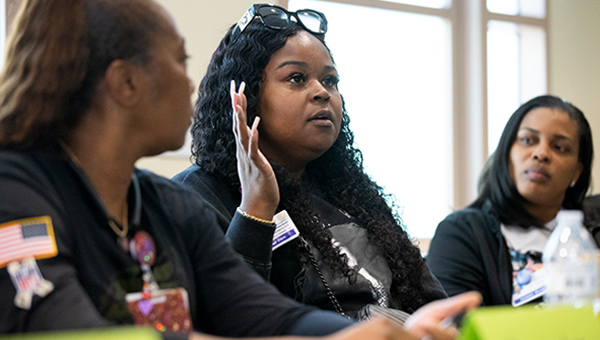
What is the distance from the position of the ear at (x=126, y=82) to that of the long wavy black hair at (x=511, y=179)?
1.84 meters

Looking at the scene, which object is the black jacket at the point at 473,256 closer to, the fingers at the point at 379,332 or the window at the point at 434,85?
the fingers at the point at 379,332

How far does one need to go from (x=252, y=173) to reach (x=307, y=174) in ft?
1.43

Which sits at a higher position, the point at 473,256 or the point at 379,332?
the point at 379,332

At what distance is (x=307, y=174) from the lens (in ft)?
6.46

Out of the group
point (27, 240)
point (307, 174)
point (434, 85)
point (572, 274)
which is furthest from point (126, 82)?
point (434, 85)

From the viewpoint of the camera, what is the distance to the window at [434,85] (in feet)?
14.1

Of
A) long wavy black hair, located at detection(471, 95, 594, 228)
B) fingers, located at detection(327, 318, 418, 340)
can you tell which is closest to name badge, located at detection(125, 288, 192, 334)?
fingers, located at detection(327, 318, 418, 340)

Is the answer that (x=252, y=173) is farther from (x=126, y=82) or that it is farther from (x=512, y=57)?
(x=512, y=57)

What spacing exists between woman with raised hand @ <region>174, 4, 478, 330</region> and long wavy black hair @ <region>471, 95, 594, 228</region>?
0.75 m

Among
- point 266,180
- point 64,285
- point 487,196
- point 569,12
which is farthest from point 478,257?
point 569,12

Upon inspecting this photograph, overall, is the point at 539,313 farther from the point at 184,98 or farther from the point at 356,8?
the point at 356,8

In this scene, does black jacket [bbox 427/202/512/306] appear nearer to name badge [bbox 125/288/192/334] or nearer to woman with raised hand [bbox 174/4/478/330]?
woman with raised hand [bbox 174/4/478/330]

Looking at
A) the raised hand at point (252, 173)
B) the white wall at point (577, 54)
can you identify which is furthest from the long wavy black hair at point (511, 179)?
the white wall at point (577, 54)

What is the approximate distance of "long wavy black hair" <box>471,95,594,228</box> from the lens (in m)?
2.44
